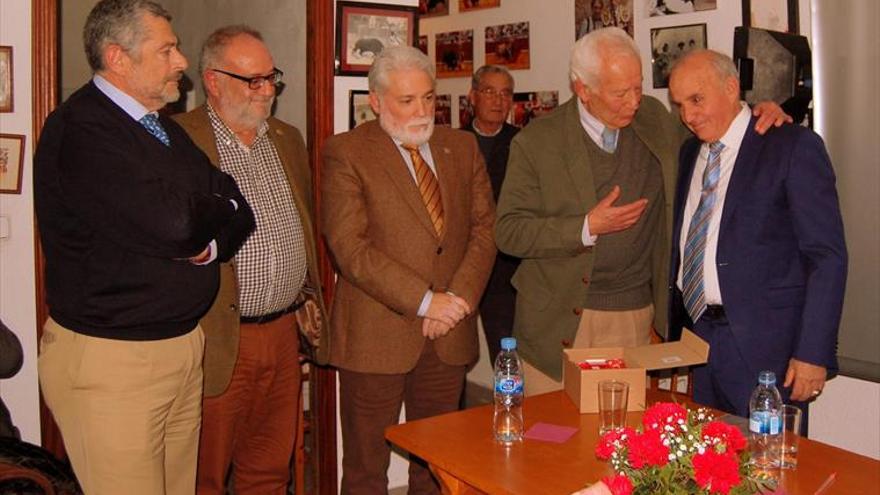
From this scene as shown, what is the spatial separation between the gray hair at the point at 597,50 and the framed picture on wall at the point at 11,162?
79.1 inches

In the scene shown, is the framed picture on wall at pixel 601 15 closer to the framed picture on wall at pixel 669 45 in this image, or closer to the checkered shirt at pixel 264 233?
the framed picture on wall at pixel 669 45

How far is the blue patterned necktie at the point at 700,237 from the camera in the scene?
2768 mm

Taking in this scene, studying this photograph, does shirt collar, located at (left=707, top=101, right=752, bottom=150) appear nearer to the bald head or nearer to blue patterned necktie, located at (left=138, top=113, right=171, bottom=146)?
the bald head

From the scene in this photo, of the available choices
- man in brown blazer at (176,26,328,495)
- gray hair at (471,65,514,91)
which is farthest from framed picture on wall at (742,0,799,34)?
man in brown blazer at (176,26,328,495)

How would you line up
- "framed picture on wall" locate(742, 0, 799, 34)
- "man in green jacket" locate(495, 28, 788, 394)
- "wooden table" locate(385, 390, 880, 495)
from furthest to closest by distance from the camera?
A: "framed picture on wall" locate(742, 0, 799, 34) → "man in green jacket" locate(495, 28, 788, 394) → "wooden table" locate(385, 390, 880, 495)

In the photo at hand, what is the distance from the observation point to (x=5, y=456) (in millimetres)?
2604

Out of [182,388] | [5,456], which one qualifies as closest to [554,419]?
[182,388]

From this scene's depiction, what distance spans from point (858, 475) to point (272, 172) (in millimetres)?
1998

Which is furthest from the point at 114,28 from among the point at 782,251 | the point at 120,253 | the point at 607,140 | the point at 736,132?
the point at 782,251

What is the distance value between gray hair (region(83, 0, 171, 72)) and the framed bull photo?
1340 millimetres

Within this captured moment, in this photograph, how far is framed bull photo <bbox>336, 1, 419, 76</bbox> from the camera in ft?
12.0

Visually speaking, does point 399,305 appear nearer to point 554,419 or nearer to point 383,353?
point 383,353

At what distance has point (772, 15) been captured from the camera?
12.2 ft

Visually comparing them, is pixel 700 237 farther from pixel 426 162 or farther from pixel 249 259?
pixel 249 259
